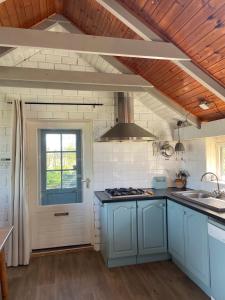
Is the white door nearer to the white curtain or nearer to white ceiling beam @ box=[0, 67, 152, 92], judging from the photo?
the white curtain

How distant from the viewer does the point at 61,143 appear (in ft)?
12.2

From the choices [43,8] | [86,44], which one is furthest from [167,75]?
[43,8]

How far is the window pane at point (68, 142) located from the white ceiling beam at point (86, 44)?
5.85 feet

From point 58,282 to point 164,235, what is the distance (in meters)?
1.47

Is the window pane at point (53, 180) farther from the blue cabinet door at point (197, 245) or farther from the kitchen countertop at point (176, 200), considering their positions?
the blue cabinet door at point (197, 245)

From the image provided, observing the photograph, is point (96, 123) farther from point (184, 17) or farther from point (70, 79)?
point (184, 17)

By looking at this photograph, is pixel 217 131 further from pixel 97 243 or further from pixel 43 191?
pixel 43 191

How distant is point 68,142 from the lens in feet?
12.3

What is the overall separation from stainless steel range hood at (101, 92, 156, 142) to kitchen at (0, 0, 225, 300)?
16 millimetres

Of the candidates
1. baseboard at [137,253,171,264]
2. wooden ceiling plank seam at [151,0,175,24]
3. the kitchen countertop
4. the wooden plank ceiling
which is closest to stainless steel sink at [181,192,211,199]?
the kitchen countertop

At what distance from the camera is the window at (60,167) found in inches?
144

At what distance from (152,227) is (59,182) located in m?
1.53

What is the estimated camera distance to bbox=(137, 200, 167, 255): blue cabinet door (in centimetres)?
318

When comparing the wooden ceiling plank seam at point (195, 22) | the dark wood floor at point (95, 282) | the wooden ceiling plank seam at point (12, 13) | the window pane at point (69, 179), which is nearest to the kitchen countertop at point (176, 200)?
the window pane at point (69, 179)
